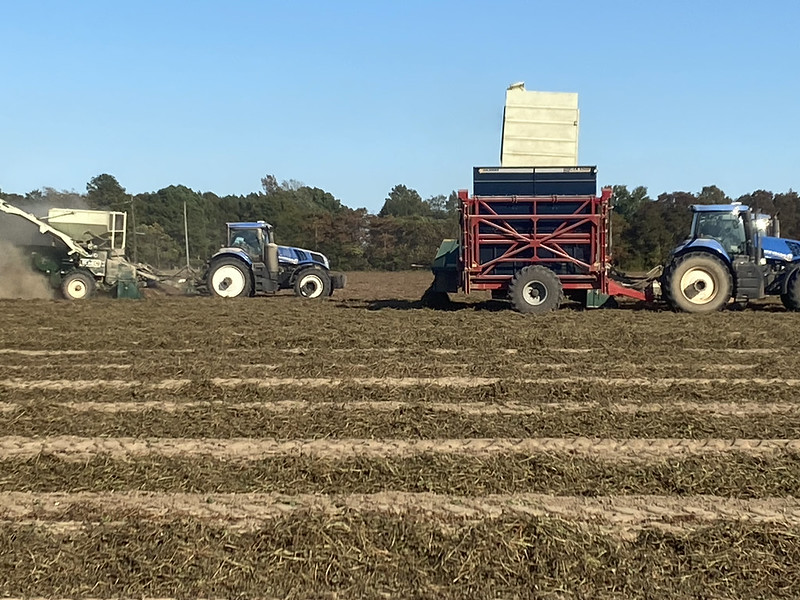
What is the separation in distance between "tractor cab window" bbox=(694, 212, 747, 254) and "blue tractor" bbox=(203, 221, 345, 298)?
27.6 ft

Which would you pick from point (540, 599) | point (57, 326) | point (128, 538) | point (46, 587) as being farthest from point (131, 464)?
point (57, 326)

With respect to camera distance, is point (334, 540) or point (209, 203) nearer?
point (334, 540)

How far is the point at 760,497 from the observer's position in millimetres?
4062

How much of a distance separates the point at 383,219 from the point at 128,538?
139ft

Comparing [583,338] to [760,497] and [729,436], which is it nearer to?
[729,436]

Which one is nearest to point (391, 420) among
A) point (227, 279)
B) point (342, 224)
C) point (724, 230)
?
point (724, 230)

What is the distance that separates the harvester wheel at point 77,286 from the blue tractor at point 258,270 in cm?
255

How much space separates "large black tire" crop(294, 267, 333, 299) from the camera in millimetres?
18250

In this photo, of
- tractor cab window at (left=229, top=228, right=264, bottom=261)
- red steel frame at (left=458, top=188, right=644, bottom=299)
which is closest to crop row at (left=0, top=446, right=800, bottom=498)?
red steel frame at (left=458, top=188, right=644, bottom=299)

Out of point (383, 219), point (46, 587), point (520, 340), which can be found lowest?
point (46, 587)

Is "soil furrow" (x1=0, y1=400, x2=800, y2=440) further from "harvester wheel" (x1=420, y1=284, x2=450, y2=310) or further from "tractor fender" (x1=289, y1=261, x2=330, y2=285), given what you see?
"tractor fender" (x1=289, y1=261, x2=330, y2=285)

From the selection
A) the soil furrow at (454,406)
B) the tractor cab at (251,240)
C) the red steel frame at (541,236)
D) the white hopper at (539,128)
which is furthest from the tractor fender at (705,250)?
the tractor cab at (251,240)

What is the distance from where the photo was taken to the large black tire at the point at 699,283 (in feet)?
42.0

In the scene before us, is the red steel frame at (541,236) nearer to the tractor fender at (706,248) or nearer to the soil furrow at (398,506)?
the tractor fender at (706,248)
